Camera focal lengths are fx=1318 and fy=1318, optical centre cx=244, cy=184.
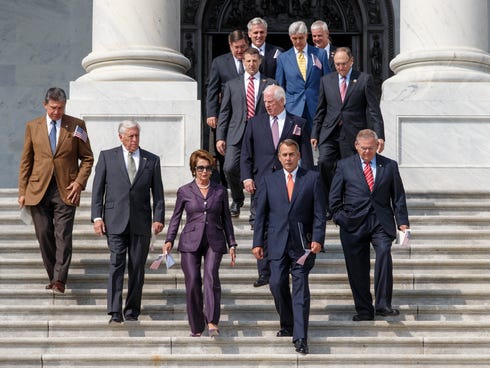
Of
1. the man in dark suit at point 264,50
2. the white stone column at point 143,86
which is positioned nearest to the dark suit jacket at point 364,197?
the man in dark suit at point 264,50

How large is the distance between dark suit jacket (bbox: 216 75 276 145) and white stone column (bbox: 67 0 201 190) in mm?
1625

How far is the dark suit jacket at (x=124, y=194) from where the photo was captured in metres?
12.6

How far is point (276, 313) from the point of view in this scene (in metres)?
12.7

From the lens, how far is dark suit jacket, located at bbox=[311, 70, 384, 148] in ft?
46.7

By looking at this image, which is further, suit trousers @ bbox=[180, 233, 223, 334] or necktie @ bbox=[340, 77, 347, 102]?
necktie @ bbox=[340, 77, 347, 102]

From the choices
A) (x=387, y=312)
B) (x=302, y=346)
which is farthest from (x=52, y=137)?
(x=387, y=312)

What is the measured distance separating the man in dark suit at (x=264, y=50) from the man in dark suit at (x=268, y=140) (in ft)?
6.11

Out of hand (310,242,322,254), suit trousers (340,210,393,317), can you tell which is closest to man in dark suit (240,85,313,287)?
suit trousers (340,210,393,317)

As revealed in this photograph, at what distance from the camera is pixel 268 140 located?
13398 millimetres

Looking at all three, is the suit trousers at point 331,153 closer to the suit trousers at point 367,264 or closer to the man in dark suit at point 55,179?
the suit trousers at point 367,264

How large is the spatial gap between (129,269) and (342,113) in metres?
3.19

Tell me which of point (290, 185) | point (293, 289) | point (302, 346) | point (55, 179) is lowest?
point (302, 346)

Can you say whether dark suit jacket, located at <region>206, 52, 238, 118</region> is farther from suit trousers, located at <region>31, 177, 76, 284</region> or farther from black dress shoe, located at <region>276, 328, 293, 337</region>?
black dress shoe, located at <region>276, 328, 293, 337</region>

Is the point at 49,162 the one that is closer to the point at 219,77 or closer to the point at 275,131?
the point at 275,131
